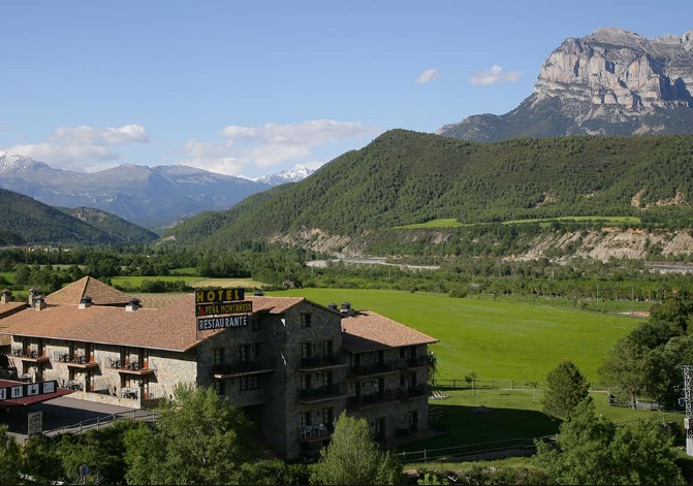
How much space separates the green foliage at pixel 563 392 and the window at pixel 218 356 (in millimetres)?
28032

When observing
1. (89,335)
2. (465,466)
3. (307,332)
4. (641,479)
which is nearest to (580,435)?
(641,479)

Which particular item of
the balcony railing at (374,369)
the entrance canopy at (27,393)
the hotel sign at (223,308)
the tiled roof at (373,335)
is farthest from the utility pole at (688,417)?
the entrance canopy at (27,393)

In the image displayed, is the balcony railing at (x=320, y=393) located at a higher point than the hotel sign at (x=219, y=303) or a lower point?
lower

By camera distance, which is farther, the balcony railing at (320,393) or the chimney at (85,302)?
the chimney at (85,302)

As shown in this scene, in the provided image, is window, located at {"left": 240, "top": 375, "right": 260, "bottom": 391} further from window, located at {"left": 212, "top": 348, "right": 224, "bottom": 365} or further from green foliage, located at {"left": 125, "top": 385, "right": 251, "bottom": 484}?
green foliage, located at {"left": 125, "top": 385, "right": 251, "bottom": 484}

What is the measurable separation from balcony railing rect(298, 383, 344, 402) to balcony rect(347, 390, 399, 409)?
2001 millimetres

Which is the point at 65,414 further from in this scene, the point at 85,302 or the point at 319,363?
the point at 85,302

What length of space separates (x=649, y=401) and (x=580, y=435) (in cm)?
3633

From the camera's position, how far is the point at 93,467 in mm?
45094

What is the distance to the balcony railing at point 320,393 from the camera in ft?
191

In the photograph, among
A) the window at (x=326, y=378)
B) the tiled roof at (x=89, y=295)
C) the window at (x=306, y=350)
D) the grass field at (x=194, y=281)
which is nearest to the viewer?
the window at (x=306, y=350)

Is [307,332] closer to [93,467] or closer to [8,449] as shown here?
[93,467]

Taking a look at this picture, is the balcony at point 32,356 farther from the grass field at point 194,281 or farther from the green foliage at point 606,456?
the grass field at point 194,281

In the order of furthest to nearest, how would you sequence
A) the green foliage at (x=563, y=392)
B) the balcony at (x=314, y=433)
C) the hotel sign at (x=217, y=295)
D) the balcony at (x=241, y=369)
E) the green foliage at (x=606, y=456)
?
the green foliage at (x=563, y=392) → the balcony at (x=314, y=433) → the hotel sign at (x=217, y=295) → the balcony at (x=241, y=369) → the green foliage at (x=606, y=456)
